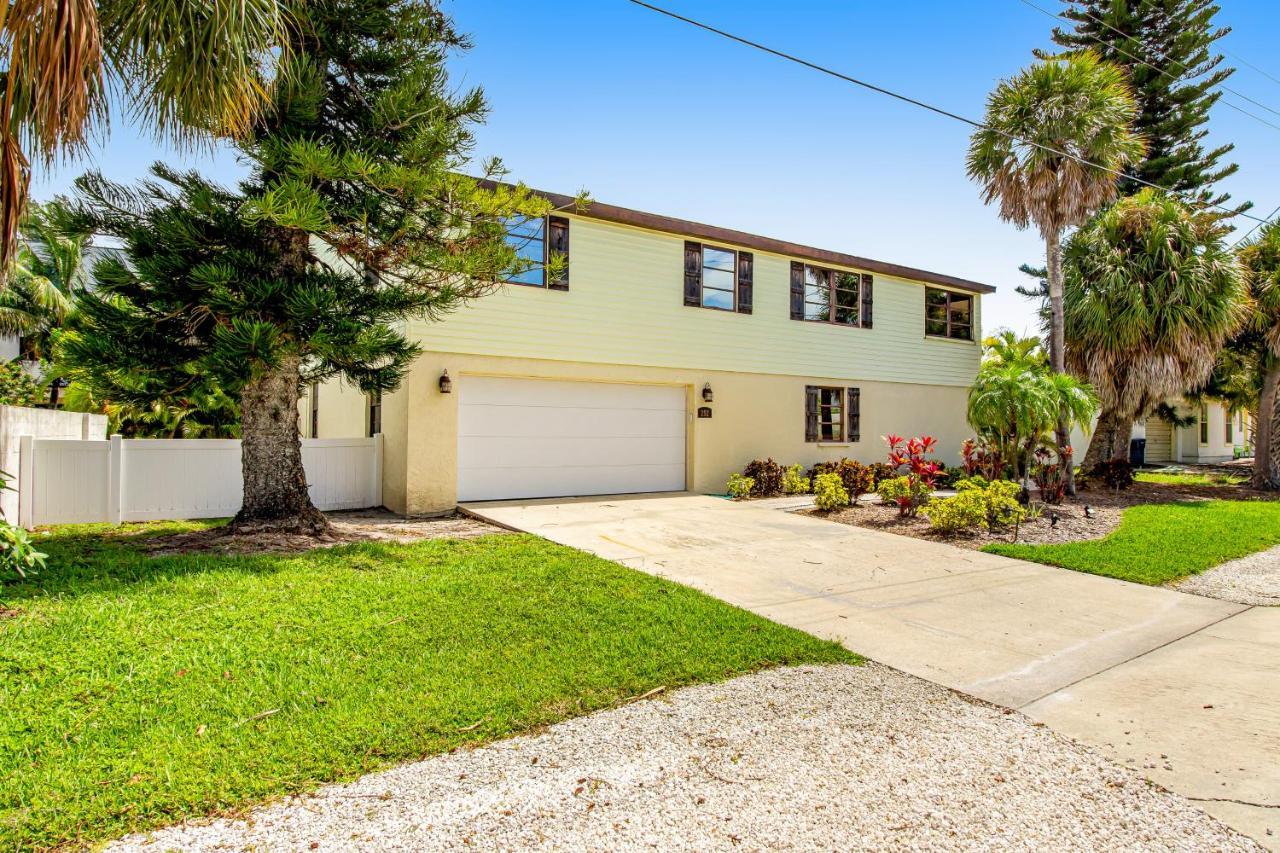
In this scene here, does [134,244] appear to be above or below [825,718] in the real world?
above

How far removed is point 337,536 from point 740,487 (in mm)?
6812

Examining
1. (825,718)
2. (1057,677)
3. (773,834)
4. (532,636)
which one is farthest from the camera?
(532,636)

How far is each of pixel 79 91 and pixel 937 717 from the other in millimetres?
5827

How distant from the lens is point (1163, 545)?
7785 millimetres

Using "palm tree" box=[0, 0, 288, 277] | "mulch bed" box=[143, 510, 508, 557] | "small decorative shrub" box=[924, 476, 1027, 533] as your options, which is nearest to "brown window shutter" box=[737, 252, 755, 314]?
"small decorative shrub" box=[924, 476, 1027, 533]

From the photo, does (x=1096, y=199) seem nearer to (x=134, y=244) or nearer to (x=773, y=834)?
(x=773, y=834)

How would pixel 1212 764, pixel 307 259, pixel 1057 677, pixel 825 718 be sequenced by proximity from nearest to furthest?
pixel 1212 764
pixel 825 718
pixel 1057 677
pixel 307 259

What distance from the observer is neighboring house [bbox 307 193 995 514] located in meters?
10.3

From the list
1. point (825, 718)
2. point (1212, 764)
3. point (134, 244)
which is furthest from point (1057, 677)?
point (134, 244)

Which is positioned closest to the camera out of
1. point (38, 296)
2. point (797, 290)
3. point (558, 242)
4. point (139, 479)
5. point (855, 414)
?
point (139, 479)

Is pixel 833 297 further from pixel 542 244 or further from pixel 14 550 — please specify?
pixel 14 550

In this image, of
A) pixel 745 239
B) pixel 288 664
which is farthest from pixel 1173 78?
pixel 288 664

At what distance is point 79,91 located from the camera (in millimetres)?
3863

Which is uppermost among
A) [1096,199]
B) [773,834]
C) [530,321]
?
[1096,199]
